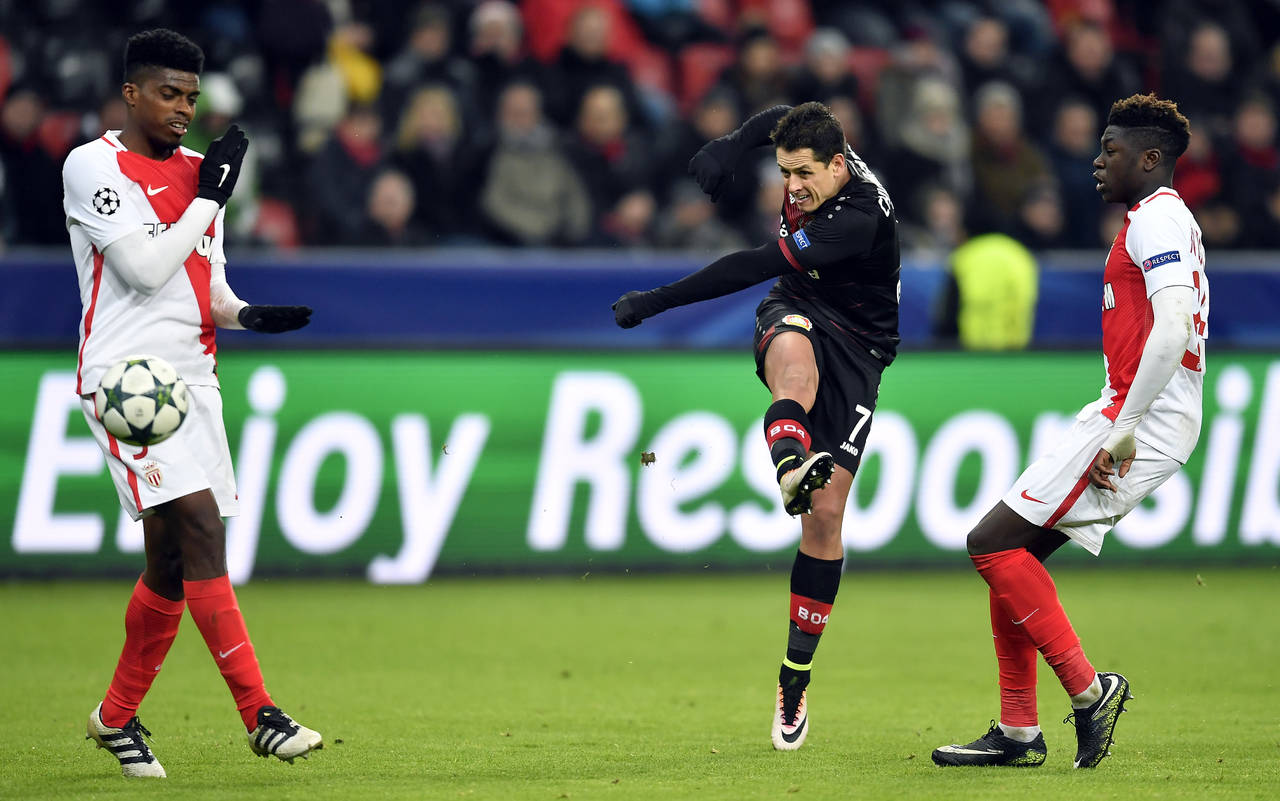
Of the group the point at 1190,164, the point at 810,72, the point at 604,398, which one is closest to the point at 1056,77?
the point at 1190,164

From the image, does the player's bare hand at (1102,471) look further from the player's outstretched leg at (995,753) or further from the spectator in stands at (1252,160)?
the spectator in stands at (1252,160)

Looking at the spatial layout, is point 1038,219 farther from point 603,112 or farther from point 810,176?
point 810,176

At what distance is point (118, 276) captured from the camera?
585 centimetres

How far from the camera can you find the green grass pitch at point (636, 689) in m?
5.82

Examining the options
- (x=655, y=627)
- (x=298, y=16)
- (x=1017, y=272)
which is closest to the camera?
(x=655, y=627)

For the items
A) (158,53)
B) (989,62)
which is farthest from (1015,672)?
(989,62)

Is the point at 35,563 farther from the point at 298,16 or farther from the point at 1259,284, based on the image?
the point at 1259,284

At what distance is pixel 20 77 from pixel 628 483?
6.06 metres

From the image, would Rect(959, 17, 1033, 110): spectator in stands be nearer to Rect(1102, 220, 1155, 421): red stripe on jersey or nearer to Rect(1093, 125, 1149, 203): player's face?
Rect(1093, 125, 1149, 203): player's face

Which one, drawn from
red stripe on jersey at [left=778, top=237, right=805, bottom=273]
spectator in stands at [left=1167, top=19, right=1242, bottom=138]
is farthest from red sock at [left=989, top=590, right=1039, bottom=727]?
spectator in stands at [left=1167, top=19, right=1242, bottom=138]

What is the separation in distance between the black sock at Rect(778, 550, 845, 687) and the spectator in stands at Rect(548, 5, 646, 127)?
26.6ft

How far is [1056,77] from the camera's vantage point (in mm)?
16156

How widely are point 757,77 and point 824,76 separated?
57cm

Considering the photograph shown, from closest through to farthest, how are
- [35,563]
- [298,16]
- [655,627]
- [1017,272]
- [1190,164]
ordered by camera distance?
[655,627] < [35,563] < [1017,272] < [298,16] < [1190,164]
